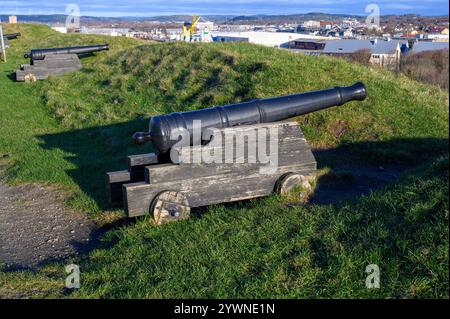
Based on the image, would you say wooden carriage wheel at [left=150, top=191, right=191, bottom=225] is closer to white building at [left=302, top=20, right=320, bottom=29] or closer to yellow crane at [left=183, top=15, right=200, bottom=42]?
white building at [left=302, top=20, right=320, bottom=29]

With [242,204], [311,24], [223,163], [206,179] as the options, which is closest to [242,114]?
[223,163]

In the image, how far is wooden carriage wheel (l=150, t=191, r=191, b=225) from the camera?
4.30 metres

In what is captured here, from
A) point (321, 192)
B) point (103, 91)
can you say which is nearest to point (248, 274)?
point (321, 192)

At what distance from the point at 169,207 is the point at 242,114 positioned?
3.49ft

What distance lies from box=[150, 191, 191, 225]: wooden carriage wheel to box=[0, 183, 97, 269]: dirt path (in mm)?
636

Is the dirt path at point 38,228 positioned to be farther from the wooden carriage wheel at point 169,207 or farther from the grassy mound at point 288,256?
the wooden carriage wheel at point 169,207

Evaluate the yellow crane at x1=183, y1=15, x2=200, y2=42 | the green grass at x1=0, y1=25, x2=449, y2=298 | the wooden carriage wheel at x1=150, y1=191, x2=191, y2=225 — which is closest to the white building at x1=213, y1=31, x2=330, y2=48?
the yellow crane at x1=183, y1=15, x2=200, y2=42

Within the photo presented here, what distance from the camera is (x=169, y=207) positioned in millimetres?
4336

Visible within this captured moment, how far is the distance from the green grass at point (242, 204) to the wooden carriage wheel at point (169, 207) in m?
0.14

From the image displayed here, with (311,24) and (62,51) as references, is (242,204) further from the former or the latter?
(311,24)

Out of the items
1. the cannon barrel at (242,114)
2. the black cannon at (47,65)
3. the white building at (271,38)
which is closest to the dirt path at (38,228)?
the cannon barrel at (242,114)

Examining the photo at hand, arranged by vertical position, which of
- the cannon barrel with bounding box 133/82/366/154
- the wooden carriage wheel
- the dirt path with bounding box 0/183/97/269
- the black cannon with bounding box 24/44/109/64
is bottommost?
the dirt path with bounding box 0/183/97/269

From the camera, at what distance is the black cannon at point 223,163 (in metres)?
4.33

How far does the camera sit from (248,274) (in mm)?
3180
